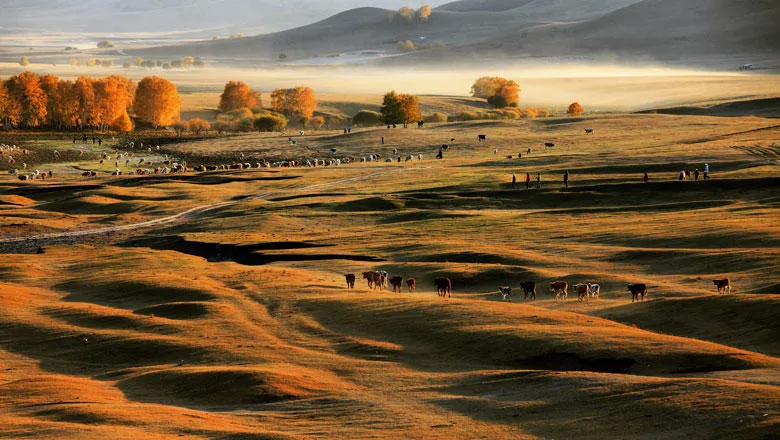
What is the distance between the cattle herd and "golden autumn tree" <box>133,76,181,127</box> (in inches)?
5519

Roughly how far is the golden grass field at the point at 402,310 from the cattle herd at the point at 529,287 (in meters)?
0.86

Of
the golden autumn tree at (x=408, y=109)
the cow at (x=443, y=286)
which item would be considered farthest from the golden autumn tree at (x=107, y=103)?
the cow at (x=443, y=286)

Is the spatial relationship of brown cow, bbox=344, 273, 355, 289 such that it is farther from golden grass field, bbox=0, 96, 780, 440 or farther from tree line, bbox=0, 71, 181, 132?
tree line, bbox=0, 71, 181, 132

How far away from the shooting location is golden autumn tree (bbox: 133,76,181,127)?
624ft

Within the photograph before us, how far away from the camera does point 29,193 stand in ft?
350

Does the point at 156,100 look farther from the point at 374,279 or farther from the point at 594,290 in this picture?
the point at 594,290

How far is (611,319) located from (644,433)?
56.6 feet

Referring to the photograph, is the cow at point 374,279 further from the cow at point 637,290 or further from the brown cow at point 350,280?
the cow at point 637,290

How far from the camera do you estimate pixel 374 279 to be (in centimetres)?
5812

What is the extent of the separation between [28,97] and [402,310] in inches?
5717

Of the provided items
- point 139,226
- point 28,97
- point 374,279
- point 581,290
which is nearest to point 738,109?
point 139,226

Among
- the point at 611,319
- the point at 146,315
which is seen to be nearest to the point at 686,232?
the point at 611,319

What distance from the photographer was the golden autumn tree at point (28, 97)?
176m

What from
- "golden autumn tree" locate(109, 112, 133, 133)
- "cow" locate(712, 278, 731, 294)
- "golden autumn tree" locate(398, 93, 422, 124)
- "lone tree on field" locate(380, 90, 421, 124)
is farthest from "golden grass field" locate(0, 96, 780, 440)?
"golden autumn tree" locate(398, 93, 422, 124)
